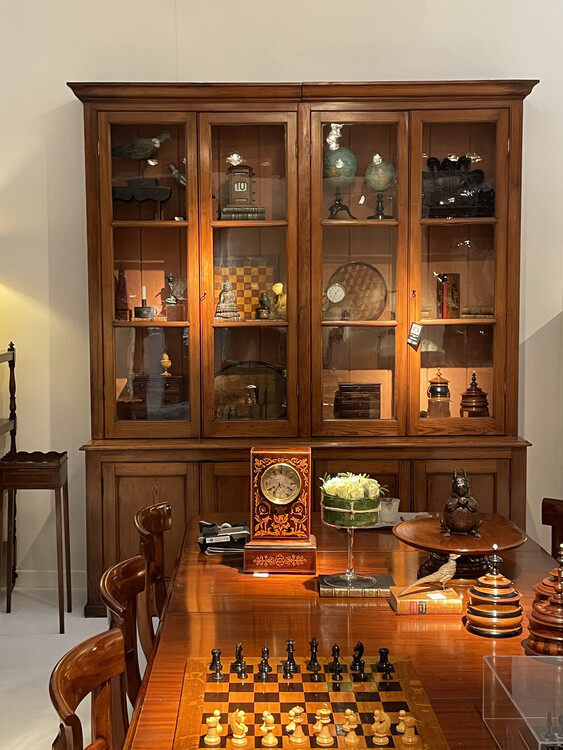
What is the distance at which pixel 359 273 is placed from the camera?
4.53 metres

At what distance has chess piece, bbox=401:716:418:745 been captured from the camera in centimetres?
160

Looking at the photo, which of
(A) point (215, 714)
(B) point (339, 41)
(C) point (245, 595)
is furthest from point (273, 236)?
(A) point (215, 714)

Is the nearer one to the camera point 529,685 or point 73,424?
point 529,685

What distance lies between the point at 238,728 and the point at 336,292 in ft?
10.2

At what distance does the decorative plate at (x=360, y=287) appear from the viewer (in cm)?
452

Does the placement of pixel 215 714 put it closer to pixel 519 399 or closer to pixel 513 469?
pixel 513 469

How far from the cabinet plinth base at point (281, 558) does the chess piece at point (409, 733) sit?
0.99m

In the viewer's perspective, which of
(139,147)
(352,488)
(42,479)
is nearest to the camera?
(352,488)

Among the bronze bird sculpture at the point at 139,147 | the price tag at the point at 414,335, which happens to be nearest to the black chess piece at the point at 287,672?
the price tag at the point at 414,335

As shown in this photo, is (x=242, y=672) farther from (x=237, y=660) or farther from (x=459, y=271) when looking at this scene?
(x=459, y=271)

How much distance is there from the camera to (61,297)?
15.9ft

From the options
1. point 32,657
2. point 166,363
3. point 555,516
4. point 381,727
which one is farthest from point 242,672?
point 166,363

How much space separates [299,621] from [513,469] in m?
2.47

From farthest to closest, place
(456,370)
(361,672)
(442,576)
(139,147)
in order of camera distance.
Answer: (456,370), (139,147), (442,576), (361,672)
